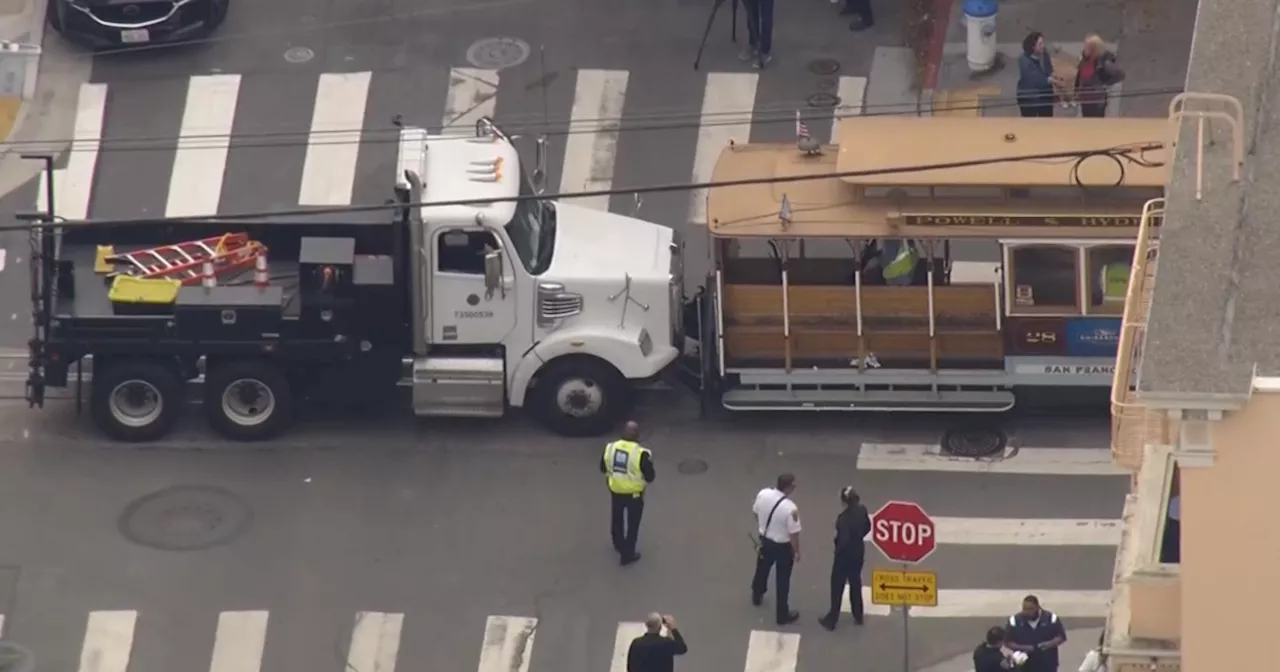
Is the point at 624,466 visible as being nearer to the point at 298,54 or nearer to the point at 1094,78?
the point at 1094,78

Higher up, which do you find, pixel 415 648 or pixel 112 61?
pixel 112 61

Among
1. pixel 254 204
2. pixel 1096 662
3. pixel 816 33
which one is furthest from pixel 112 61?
pixel 1096 662

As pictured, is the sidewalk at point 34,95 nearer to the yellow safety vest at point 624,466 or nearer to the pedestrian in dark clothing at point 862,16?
the pedestrian in dark clothing at point 862,16

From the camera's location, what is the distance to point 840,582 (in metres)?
20.1

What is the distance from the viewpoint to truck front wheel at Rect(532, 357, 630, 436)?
74.3 ft

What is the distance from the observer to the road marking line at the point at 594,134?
86.5ft

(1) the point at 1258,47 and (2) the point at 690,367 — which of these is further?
(2) the point at 690,367

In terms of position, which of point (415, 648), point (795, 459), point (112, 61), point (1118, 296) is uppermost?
point (112, 61)

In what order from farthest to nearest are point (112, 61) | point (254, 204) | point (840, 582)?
1. point (112, 61)
2. point (254, 204)
3. point (840, 582)

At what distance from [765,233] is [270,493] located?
4919 mm

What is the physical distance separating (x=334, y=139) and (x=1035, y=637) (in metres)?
11.5

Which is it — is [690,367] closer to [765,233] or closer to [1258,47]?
[765,233]

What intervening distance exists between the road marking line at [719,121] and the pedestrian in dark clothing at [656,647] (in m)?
7.91

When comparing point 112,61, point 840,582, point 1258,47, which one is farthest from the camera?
point 112,61
